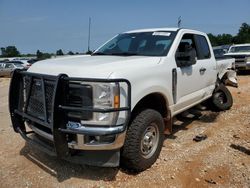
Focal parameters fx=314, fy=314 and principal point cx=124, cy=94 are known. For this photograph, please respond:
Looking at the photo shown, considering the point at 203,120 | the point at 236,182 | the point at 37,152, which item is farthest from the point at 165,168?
the point at 203,120

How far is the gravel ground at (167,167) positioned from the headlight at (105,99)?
0.94 m

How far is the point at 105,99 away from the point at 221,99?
4914mm

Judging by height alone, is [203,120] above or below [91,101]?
below

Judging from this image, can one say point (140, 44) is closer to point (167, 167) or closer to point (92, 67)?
point (92, 67)

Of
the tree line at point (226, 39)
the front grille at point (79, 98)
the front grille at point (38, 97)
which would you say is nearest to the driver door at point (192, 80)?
the front grille at point (79, 98)

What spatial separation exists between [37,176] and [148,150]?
1521mm

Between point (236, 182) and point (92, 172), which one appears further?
point (92, 172)

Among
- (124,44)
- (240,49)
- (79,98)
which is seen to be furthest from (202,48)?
(240,49)

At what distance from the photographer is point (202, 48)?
6.13m

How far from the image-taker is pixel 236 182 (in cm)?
396

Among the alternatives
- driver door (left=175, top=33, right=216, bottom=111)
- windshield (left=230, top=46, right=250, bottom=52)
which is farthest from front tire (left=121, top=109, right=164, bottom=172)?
windshield (left=230, top=46, right=250, bottom=52)

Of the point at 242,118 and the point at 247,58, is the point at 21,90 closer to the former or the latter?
the point at 242,118

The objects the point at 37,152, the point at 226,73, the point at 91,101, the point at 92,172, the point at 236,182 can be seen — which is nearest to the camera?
the point at 91,101

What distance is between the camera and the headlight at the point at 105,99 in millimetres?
3510
